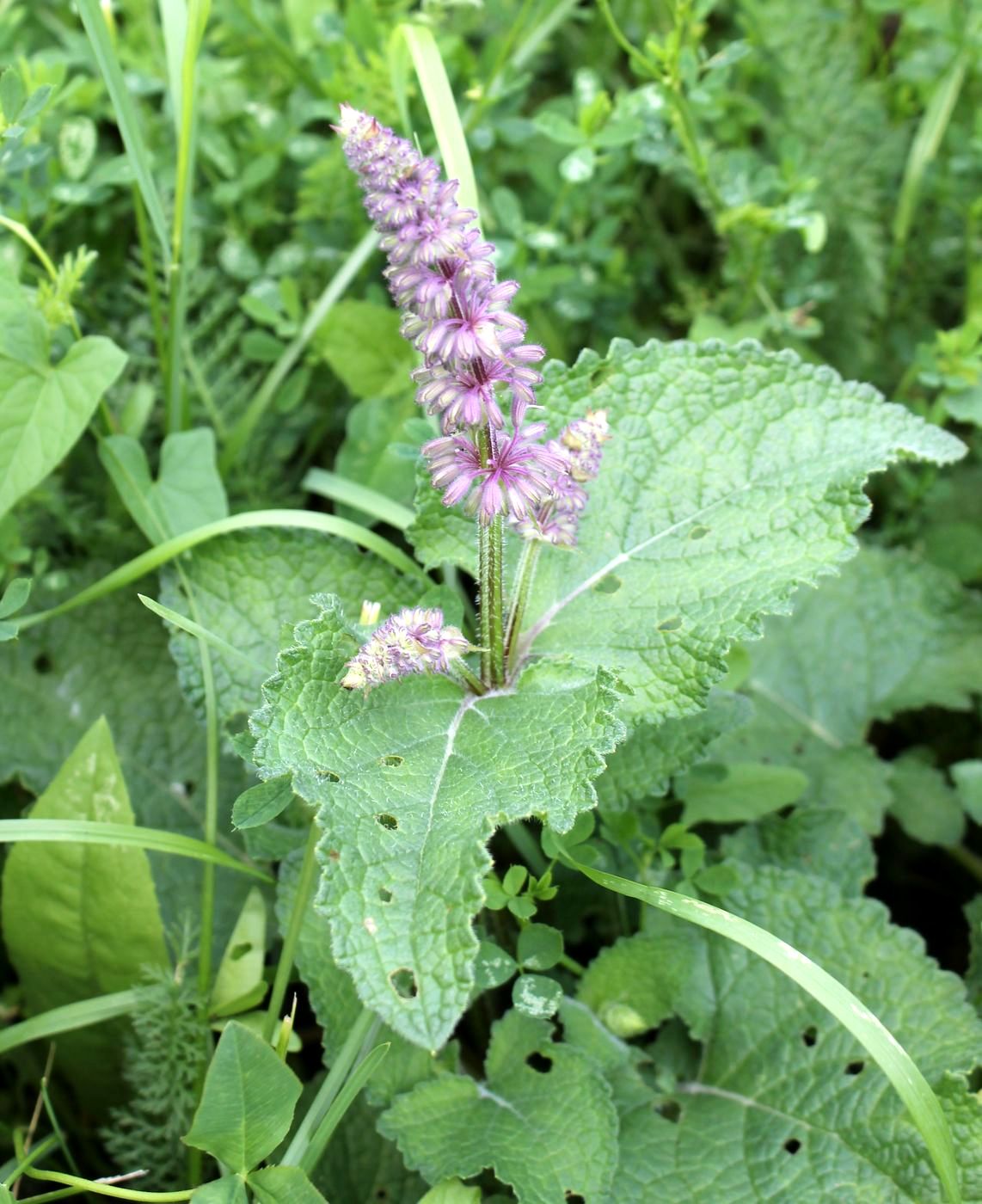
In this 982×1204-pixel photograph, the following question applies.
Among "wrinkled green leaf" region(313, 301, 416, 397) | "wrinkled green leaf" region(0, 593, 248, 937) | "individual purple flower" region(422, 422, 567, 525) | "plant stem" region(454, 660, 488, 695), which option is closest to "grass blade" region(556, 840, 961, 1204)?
"plant stem" region(454, 660, 488, 695)

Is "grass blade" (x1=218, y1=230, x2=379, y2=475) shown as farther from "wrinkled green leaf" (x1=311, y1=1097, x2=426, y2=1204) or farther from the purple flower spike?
"wrinkled green leaf" (x1=311, y1=1097, x2=426, y2=1204)

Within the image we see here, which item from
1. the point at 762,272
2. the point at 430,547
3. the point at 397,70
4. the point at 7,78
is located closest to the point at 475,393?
the point at 430,547

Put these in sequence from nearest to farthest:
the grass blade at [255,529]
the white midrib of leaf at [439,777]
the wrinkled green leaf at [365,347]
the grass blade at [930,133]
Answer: the white midrib of leaf at [439,777] → the grass blade at [255,529] → the wrinkled green leaf at [365,347] → the grass blade at [930,133]

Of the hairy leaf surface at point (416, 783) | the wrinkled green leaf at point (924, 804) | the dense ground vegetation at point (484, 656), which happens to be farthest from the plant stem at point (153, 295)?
the wrinkled green leaf at point (924, 804)

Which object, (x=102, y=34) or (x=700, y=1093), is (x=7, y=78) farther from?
(x=700, y=1093)

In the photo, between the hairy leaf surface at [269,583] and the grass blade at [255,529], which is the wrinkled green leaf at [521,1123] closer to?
the hairy leaf surface at [269,583]

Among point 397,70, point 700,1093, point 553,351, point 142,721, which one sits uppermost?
point 397,70
